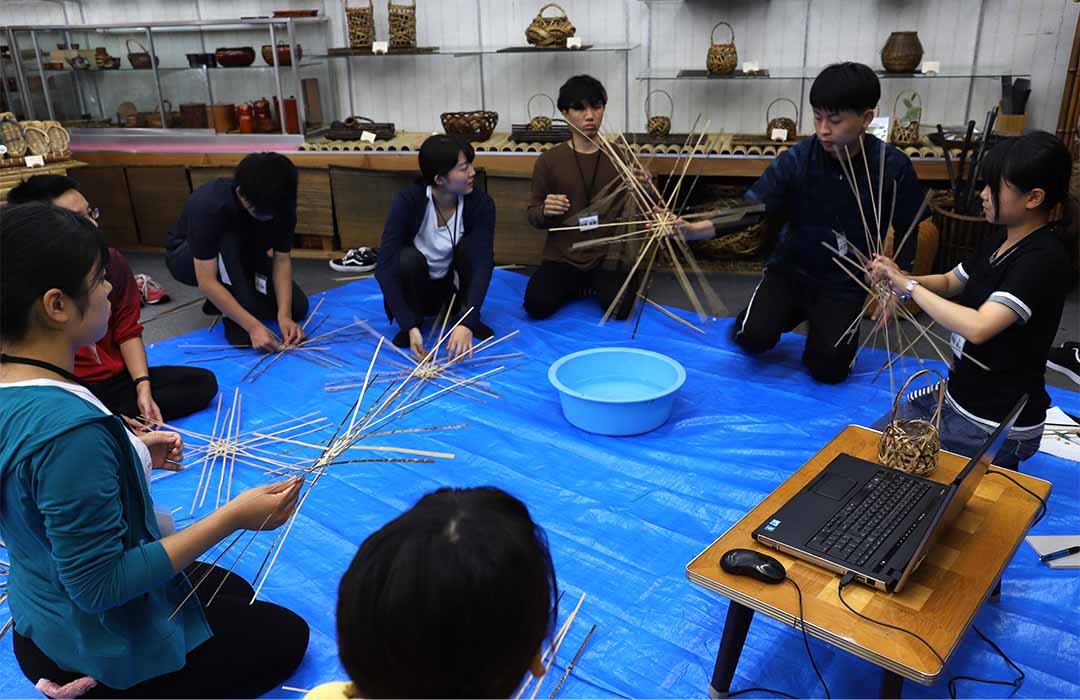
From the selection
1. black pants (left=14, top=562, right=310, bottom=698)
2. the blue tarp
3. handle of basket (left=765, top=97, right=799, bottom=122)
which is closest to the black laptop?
the blue tarp

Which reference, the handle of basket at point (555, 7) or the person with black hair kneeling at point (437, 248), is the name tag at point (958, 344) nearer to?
the person with black hair kneeling at point (437, 248)

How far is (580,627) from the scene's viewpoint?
1.77m

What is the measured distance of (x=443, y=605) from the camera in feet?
2.10

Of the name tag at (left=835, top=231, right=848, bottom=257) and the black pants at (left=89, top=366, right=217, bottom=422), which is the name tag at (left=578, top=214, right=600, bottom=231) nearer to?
the name tag at (left=835, top=231, right=848, bottom=257)

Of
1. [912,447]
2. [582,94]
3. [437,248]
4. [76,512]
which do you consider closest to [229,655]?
[76,512]

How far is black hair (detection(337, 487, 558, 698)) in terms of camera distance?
65 centimetres

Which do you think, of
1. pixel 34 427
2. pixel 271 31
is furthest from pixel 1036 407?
pixel 271 31

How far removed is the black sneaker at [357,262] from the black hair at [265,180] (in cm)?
165

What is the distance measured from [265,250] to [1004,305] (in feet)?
9.04

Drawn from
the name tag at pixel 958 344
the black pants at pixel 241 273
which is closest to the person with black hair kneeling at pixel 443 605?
the name tag at pixel 958 344

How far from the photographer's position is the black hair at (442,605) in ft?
2.12

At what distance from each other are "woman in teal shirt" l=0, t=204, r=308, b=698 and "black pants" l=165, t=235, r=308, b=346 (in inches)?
77.2

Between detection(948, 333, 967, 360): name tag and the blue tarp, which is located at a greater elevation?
detection(948, 333, 967, 360): name tag

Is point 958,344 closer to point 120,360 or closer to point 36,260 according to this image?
point 36,260
